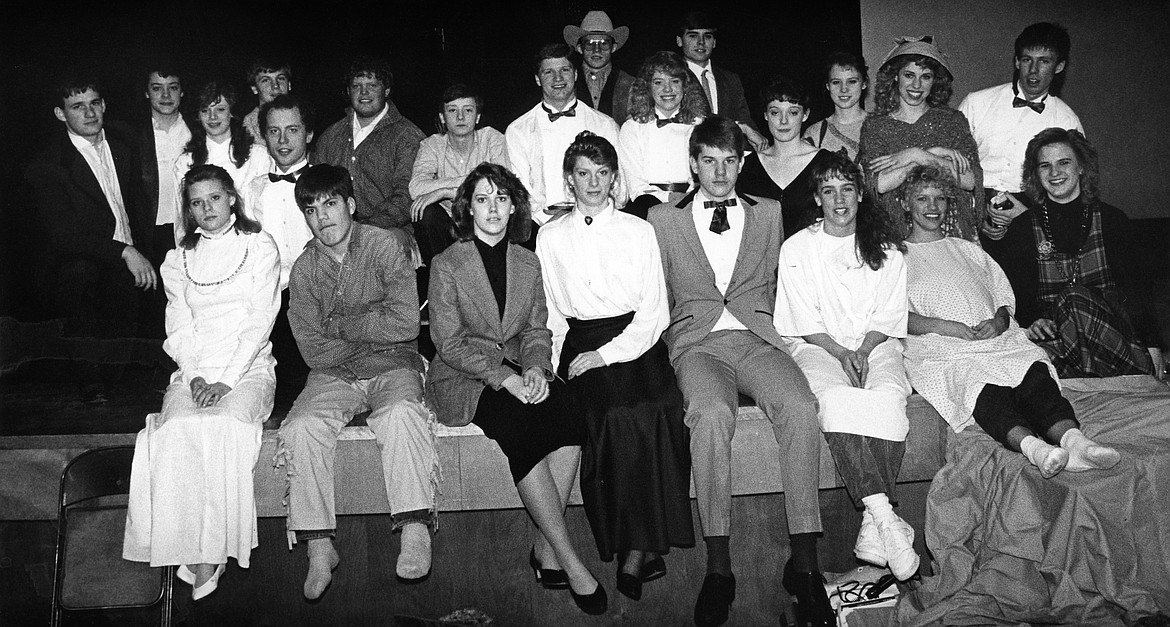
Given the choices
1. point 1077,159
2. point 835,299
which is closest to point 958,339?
point 835,299

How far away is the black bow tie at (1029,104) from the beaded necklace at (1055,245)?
56cm

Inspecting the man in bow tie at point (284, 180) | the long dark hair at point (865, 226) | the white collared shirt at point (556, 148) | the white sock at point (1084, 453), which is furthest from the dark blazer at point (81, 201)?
the white sock at point (1084, 453)

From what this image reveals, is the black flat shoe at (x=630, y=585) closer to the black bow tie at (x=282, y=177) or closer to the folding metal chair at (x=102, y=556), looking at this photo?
the folding metal chair at (x=102, y=556)

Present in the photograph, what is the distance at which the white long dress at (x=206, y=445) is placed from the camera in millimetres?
3232

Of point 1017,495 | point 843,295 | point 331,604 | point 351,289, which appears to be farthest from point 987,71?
point 331,604

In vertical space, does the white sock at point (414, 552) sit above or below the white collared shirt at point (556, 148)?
below

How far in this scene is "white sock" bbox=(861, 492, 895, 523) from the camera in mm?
3154

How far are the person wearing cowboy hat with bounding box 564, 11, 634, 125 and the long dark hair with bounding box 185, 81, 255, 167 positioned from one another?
63.8 inches

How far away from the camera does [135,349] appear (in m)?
4.24

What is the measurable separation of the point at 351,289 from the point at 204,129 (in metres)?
1.50

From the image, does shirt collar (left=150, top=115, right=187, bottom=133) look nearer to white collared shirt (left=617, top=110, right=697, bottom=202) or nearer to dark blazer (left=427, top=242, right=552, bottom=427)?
dark blazer (left=427, top=242, right=552, bottom=427)

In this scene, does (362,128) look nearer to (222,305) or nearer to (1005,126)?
(222,305)

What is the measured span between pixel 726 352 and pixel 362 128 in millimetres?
2090

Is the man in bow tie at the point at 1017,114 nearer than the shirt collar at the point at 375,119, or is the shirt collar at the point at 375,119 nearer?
the man in bow tie at the point at 1017,114
